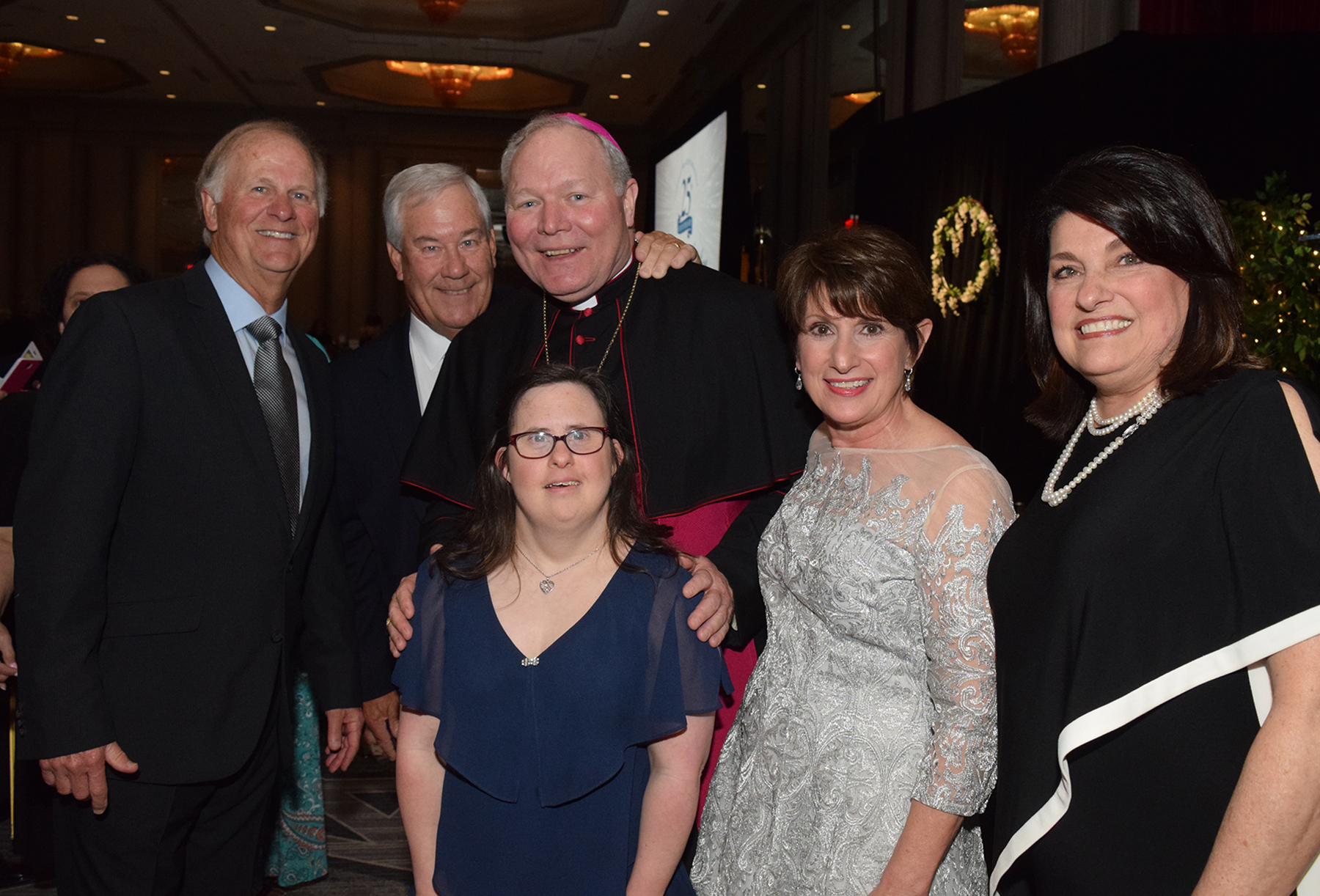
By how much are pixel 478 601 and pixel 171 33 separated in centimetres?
1256

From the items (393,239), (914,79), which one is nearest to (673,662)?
(393,239)

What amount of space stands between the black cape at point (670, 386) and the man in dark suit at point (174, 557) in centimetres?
36

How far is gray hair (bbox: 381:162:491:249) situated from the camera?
10.3 feet

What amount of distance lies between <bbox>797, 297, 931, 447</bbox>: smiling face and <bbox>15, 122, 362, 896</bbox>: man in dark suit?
120 cm

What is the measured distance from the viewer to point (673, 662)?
1792mm

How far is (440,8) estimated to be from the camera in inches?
409

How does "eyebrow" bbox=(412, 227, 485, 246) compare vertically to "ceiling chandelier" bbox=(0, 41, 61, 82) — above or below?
below

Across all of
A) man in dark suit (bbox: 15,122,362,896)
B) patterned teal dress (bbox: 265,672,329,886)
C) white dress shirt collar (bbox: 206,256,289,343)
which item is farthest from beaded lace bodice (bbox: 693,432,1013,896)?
patterned teal dress (bbox: 265,672,329,886)

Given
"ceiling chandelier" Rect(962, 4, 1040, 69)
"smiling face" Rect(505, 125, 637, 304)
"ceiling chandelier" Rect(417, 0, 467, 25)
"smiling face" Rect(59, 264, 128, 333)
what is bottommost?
"smiling face" Rect(59, 264, 128, 333)

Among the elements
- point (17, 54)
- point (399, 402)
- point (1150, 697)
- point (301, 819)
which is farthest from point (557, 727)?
point (17, 54)

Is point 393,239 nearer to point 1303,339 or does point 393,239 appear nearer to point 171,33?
point 1303,339

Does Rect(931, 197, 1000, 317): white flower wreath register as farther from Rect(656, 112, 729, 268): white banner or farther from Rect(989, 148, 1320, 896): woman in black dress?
Rect(989, 148, 1320, 896): woman in black dress

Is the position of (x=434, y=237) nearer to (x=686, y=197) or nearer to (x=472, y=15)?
(x=686, y=197)

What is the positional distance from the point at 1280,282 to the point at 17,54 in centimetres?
A: 1494
